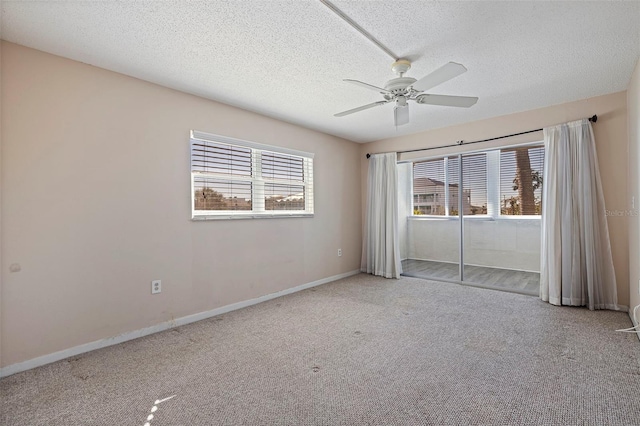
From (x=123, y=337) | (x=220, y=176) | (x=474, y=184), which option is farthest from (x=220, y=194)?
(x=474, y=184)

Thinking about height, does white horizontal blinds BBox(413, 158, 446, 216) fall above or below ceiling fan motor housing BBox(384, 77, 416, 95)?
below

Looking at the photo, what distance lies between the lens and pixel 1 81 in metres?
2.10

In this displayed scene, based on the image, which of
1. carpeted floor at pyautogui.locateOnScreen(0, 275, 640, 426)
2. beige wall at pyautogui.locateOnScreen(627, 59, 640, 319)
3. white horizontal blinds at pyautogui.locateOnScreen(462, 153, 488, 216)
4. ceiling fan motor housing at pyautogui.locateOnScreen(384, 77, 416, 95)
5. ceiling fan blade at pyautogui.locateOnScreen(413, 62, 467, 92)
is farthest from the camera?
white horizontal blinds at pyautogui.locateOnScreen(462, 153, 488, 216)

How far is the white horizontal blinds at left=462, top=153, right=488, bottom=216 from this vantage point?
440 cm

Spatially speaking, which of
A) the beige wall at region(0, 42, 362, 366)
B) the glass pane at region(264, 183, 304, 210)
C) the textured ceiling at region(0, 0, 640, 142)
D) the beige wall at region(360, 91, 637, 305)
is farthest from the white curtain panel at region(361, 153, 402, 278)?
the beige wall at region(0, 42, 362, 366)

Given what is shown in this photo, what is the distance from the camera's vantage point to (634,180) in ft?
9.28

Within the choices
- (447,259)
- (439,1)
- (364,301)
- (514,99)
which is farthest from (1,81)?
(447,259)

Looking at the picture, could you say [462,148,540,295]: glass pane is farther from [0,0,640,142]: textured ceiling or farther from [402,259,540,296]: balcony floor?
[0,0,640,142]: textured ceiling

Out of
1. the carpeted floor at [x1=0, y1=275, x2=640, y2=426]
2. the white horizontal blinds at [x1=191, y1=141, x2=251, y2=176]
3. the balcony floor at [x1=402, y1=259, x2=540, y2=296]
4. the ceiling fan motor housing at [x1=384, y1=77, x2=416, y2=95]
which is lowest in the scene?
the carpeted floor at [x1=0, y1=275, x2=640, y2=426]

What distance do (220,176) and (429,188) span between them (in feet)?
10.8

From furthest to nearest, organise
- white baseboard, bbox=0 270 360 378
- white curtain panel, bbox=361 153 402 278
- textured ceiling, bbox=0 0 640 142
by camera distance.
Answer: white curtain panel, bbox=361 153 402 278 < white baseboard, bbox=0 270 360 378 < textured ceiling, bbox=0 0 640 142

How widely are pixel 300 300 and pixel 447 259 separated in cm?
248

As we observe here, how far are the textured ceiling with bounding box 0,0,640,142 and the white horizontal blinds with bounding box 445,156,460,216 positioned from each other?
59.2 inches

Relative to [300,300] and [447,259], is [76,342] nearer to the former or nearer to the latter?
[300,300]
